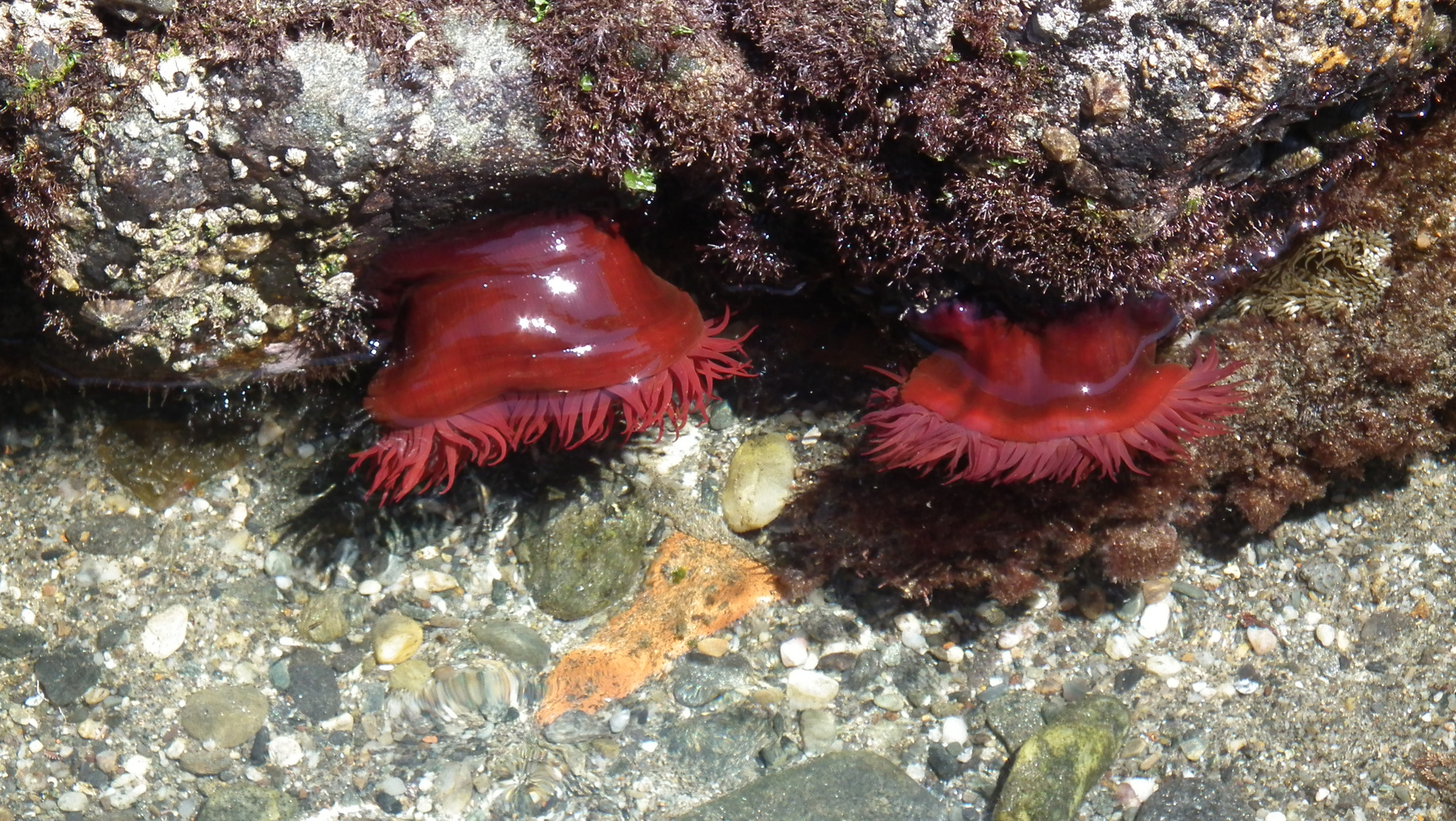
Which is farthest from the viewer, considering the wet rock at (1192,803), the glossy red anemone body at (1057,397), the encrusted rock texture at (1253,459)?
the wet rock at (1192,803)

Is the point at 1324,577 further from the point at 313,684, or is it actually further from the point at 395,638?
the point at 313,684

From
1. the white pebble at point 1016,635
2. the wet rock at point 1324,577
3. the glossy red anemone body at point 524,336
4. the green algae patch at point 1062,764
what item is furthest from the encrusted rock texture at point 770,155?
the green algae patch at point 1062,764

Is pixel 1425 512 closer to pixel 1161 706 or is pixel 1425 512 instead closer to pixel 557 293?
pixel 1161 706

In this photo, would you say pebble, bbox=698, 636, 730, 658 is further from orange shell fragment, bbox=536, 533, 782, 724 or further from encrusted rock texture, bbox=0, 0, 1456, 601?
encrusted rock texture, bbox=0, 0, 1456, 601

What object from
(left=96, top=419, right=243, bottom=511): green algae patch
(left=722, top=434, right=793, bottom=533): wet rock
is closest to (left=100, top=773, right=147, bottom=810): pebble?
(left=96, top=419, right=243, bottom=511): green algae patch

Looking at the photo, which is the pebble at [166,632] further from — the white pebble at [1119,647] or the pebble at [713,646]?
the white pebble at [1119,647]

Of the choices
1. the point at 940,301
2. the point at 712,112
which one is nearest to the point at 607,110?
the point at 712,112
